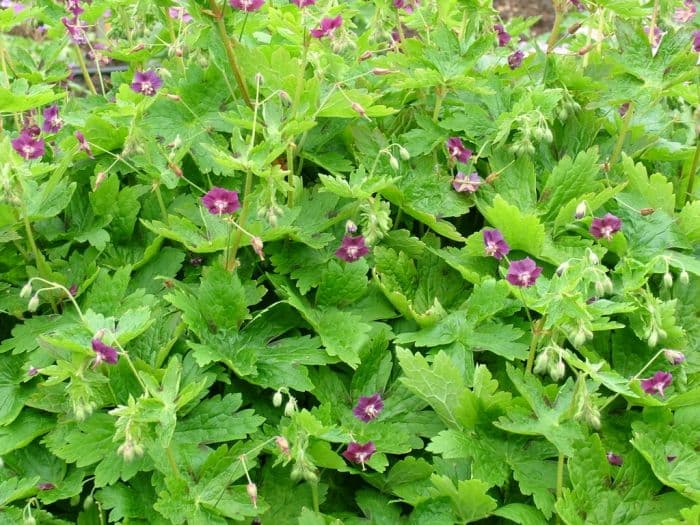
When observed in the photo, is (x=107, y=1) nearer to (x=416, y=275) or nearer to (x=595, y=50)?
(x=416, y=275)

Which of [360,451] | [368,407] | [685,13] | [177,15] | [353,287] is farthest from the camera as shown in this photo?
[685,13]

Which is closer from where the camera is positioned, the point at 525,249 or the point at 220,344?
the point at 220,344

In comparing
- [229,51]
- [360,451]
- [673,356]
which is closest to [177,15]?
[229,51]

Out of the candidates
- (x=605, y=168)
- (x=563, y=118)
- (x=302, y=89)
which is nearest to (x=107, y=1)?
(x=302, y=89)

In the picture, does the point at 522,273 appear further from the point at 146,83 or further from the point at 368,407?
the point at 146,83

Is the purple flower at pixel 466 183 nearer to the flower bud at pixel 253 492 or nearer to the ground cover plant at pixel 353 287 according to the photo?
the ground cover plant at pixel 353 287

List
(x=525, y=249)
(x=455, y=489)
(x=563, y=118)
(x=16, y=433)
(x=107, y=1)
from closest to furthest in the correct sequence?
(x=455, y=489), (x=16, y=433), (x=525, y=249), (x=563, y=118), (x=107, y=1)
